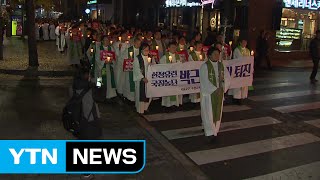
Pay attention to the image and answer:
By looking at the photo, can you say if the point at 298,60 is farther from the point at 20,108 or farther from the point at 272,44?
the point at 20,108

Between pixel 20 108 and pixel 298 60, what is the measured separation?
49.4 ft

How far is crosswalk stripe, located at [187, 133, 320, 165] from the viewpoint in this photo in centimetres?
759

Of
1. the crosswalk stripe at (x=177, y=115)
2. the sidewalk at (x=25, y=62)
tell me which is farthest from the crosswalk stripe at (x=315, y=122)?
the sidewalk at (x=25, y=62)

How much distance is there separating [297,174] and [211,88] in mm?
2042

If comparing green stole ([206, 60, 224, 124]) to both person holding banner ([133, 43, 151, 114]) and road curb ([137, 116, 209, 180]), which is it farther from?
person holding banner ([133, 43, 151, 114])

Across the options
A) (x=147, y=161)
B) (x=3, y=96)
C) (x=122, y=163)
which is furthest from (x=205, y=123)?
(x=3, y=96)

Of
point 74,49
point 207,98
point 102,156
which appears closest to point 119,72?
point 207,98

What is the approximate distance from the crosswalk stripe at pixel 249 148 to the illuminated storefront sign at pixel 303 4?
13.8 metres

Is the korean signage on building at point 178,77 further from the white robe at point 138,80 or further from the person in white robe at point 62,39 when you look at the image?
the person in white robe at point 62,39

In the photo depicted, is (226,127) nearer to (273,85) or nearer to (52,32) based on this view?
(273,85)

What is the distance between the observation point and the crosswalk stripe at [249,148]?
7590 millimetres

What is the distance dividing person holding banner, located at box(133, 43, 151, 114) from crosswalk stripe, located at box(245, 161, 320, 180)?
13.0 ft

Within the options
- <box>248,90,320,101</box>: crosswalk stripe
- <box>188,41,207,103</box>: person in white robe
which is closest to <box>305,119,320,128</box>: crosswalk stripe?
<box>248,90,320,101</box>: crosswalk stripe

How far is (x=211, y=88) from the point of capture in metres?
7.98
